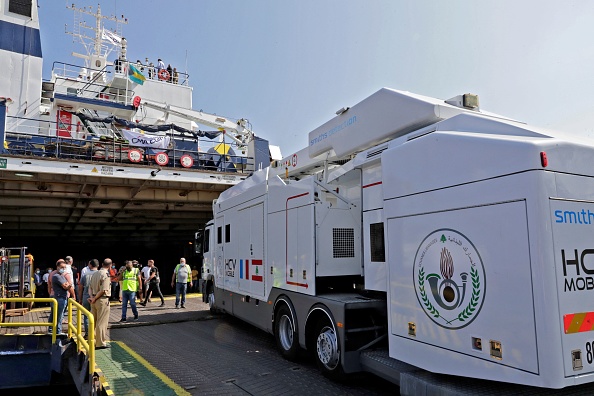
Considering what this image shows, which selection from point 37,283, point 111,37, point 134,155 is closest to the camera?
point 134,155

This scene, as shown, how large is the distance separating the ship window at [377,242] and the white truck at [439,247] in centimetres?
2

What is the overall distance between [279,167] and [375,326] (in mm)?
3811

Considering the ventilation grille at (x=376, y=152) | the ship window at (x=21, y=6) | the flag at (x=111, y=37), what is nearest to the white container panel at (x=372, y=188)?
the ventilation grille at (x=376, y=152)

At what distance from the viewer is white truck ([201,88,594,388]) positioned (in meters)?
3.17

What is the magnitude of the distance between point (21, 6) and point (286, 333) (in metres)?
18.7

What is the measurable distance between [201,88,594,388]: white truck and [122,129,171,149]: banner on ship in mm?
10577

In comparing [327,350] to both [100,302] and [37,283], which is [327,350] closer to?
[100,302]

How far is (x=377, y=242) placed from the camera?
17.0 ft

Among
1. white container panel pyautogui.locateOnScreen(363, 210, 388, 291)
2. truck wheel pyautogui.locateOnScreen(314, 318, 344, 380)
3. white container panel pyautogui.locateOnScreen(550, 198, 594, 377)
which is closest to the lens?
white container panel pyautogui.locateOnScreen(550, 198, 594, 377)

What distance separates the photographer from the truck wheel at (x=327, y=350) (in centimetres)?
534

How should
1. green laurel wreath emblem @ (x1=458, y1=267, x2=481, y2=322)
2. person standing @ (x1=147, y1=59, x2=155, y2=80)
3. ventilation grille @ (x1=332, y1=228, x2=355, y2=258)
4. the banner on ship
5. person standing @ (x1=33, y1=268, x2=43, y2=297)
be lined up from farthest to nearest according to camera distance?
person standing @ (x1=147, y1=59, x2=155, y2=80) < person standing @ (x1=33, y1=268, x2=43, y2=297) < the banner on ship < ventilation grille @ (x1=332, y1=228, x2=355, y2=258) < green laurel wreath emblem @ (x1=458, y1=267, x2=481, y2=322)

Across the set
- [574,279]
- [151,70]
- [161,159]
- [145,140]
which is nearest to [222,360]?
[574,279]

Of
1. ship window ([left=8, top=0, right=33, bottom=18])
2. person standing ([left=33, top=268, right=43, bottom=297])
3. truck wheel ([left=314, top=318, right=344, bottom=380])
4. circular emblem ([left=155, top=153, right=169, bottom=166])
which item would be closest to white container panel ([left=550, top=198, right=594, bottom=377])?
truck wheel ([left=314, top=318, right=344, bottom=380])

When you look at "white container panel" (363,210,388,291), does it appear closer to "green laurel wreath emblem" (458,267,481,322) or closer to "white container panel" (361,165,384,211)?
"white container panel" (361,165,384,211)
